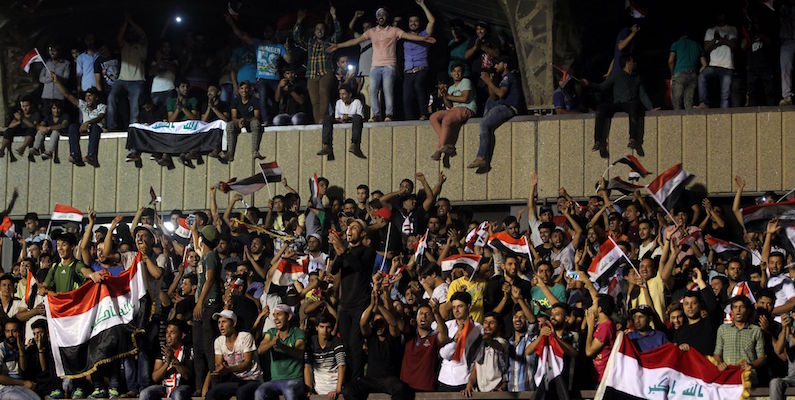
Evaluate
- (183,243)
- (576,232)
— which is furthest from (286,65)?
(576,232)

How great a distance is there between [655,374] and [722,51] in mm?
7664

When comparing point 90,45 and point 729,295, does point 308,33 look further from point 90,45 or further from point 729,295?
point 729,295

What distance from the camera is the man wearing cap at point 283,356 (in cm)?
1745

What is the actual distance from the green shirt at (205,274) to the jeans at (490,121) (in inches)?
213

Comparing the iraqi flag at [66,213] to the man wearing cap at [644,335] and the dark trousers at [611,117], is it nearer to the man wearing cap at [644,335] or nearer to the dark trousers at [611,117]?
the dark trousers at [611,117]

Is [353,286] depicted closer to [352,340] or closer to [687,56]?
[352,340]

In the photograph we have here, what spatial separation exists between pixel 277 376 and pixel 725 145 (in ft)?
27.3

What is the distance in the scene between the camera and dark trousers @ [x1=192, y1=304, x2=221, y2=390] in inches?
712

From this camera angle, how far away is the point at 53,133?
83.5ft

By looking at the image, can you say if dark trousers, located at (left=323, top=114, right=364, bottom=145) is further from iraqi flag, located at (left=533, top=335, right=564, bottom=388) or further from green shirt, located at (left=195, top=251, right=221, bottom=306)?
iraqi flag, located at (left=533, top=335, right=564, bottom=388)

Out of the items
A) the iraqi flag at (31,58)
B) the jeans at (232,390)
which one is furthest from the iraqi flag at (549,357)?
the iraqi flag at (31,58)

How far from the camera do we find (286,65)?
81.7 feet

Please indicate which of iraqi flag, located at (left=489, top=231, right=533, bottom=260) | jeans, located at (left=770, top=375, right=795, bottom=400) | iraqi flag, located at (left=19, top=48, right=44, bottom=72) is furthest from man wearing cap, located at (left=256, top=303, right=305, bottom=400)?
iraqi flag, located at (left=19, top=48, right=44, bottom=72)

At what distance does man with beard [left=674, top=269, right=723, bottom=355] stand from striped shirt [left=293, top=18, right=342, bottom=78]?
943 cm
